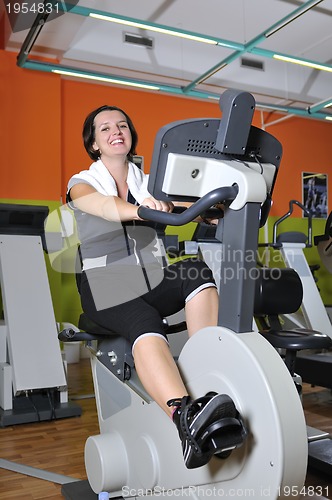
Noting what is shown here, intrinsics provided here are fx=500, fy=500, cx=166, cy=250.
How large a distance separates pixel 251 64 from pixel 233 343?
5.14m

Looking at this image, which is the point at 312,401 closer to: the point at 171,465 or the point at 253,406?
the point at 171,465

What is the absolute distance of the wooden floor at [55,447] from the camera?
2.05 metres

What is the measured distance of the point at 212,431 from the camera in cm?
117

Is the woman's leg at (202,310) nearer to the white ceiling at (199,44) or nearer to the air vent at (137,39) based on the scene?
the white ceiling at (199,44)

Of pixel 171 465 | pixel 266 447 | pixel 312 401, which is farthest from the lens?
pixel 312 401

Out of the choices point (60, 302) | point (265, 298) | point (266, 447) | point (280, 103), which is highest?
point (280, 103)

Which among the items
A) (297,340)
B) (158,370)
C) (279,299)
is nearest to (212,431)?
(158,370)

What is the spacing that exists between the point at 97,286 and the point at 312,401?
2.17 metres

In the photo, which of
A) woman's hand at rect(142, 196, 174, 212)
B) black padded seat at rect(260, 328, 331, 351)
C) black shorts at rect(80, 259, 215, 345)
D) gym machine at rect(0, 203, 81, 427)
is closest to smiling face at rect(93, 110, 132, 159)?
black shorts at rect(80, 259, 215, 345)

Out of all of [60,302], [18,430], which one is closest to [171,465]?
[18,430]

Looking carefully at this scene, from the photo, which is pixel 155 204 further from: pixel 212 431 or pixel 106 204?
pixel 212 431

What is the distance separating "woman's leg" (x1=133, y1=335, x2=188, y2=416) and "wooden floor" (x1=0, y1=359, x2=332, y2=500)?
2.39 ft

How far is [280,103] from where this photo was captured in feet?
21.0

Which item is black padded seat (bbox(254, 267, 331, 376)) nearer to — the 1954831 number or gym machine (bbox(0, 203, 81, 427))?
gym machine (bbox(0, 203, 81, 427))
